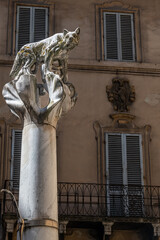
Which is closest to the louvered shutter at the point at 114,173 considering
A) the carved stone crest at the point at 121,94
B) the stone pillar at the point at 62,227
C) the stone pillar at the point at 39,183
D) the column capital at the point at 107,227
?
the column capital at the point at 107,227

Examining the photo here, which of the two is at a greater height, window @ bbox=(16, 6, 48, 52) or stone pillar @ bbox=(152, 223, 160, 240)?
window @ bbox=(16, 6, 48, 52)

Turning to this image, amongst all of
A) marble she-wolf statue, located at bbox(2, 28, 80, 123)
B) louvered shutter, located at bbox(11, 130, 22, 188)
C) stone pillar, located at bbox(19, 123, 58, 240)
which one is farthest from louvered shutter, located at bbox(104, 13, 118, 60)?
stone pillar, located at bbox(19, 123, 58, 240)

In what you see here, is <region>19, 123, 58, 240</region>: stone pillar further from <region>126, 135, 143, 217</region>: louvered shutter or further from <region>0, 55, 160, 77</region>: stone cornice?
<region>0, 55, 160, 77</region>: stone cornice

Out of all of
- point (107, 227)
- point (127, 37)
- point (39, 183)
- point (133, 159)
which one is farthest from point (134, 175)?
point (39, 183)

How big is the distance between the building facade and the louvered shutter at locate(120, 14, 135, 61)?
0.03 metres

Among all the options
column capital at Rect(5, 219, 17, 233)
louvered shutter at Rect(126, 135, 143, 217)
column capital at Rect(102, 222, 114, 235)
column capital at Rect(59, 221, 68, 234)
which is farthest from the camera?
louvered shutter at Rect(126, 135, 143, 217)

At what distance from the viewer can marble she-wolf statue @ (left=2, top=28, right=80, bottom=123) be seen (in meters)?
7.61

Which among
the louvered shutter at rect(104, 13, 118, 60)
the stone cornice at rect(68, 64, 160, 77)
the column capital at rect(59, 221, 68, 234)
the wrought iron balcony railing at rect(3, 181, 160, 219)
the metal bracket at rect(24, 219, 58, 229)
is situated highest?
the louvered shutter at rect(104, 13, 118, 60)

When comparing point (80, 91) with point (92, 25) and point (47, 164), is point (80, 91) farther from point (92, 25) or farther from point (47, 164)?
→ point (47, 164)

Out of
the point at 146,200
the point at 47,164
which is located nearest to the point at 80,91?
the point at 146,200

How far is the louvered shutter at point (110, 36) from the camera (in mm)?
16703

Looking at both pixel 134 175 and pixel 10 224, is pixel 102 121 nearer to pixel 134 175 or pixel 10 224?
pixel 134 175

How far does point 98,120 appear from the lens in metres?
15.7

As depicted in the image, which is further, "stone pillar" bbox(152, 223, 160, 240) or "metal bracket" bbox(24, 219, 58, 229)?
"stone pillar" bbox(152, 223, 160, 240)
